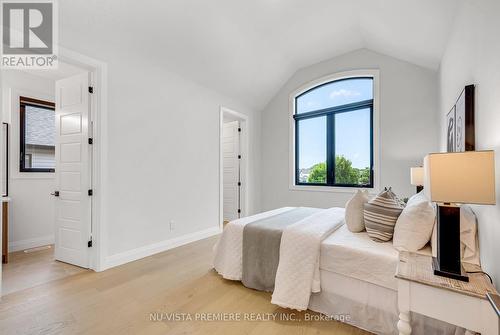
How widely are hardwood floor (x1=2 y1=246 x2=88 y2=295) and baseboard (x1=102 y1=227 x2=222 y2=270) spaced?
325 millimetres

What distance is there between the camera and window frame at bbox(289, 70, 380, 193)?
3953 millimetres

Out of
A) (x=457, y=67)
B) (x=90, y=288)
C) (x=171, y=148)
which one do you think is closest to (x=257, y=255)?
(x=90, y=288)

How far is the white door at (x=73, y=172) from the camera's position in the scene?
2.66 meters

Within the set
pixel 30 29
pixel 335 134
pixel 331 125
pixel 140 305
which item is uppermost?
pixel 30 29

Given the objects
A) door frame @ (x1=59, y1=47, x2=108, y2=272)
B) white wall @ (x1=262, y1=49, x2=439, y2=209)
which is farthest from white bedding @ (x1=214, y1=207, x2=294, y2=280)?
white wall @ (x1=262, y1=49, x2=439, y2=209)

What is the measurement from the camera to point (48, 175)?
3566 mm

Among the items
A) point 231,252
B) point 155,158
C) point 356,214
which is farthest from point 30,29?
point 356,214

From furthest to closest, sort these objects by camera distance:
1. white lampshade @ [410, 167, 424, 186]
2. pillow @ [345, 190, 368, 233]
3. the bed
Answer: white lampshade @ [410, 167, 424, 186], pillow @ [345, 190, 368, 233], the bed

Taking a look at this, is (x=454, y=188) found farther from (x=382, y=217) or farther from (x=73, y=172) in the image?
(x=73, y=172)

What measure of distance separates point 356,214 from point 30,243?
4380 millimetres

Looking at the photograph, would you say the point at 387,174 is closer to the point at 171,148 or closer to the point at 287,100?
the point at 287,100

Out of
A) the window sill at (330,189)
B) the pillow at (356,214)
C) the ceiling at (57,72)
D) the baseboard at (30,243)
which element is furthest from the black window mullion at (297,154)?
the baseboard at (30,243)

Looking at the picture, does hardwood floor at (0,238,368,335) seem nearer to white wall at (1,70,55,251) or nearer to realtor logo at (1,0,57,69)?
white wall at (1,70,55,251)

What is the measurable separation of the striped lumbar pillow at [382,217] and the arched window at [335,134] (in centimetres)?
236
